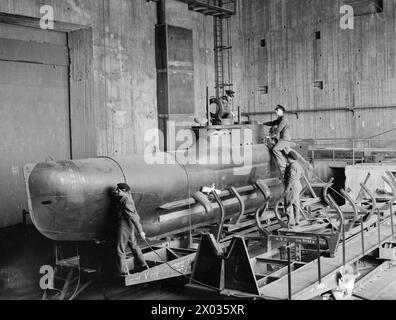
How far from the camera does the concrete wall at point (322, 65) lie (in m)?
21.1

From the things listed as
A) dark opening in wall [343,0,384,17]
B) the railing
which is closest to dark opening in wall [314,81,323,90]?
the railing

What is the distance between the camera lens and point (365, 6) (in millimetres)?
21219

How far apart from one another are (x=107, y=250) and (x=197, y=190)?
2673 mm

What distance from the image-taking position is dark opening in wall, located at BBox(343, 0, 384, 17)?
68.9ft

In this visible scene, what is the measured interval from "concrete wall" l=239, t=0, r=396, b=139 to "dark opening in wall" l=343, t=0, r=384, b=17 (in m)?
0.25

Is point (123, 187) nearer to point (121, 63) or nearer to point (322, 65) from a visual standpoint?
point (121, 63)

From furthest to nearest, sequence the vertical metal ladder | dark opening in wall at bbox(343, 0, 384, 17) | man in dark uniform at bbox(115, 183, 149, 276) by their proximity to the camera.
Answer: the vertical metal ladder < dark opening in wall at bbox(343, 0, 384, 17) < man in dark uniform at bbox(115, 183, 149, 276)

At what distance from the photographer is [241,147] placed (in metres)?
12.0

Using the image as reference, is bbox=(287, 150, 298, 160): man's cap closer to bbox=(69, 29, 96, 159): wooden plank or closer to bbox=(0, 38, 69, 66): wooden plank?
bbox=(69, 29, 96, 159): wooden plank

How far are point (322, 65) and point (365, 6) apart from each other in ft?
10.1

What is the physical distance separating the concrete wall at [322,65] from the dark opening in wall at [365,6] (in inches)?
9.8

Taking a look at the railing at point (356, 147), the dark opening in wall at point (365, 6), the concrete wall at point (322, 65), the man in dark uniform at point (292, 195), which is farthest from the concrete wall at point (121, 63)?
the man in dark uniform at point (292, 195)

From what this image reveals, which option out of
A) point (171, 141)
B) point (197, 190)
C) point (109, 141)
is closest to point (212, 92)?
point (171, 141)

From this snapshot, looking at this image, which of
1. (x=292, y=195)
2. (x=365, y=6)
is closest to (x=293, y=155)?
(x=292, y=195)
